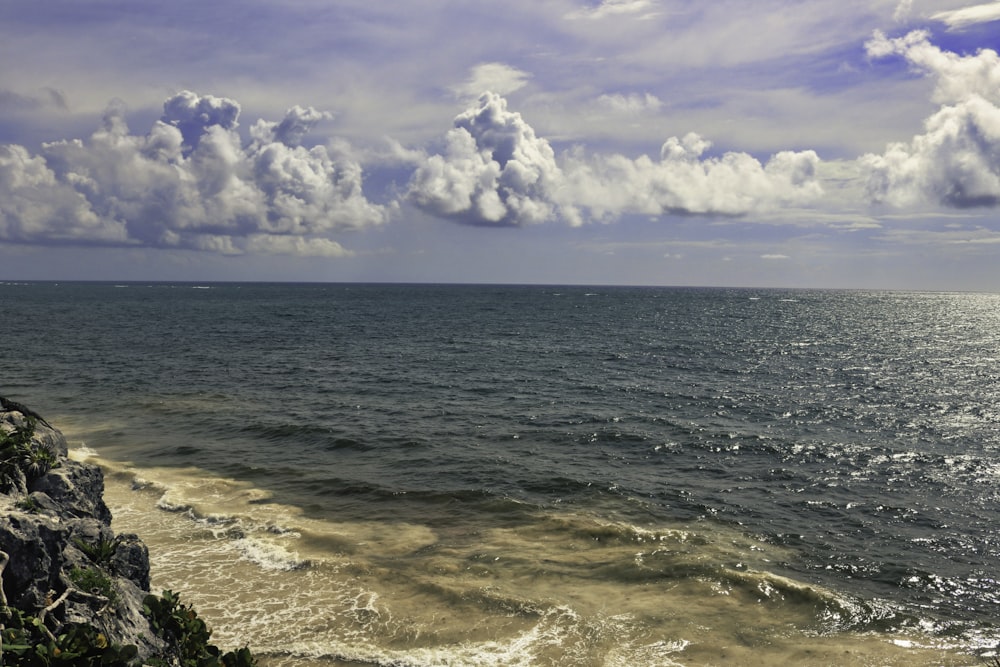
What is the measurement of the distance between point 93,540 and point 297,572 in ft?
27.3

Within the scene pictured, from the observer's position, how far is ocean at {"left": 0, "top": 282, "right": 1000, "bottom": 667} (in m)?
17.0

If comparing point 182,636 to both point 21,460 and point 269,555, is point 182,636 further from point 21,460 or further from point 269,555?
point 269,555

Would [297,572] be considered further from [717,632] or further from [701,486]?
[701,486]

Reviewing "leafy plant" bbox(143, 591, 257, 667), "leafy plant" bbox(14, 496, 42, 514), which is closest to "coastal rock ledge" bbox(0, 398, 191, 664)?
"leafy plant" bbox(14, 496, 42, 514)

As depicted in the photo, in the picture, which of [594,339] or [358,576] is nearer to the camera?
[358,576]

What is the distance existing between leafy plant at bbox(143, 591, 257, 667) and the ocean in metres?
3.86

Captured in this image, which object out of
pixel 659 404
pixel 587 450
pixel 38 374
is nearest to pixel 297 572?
pixel 587 450

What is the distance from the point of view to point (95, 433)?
35812 mm

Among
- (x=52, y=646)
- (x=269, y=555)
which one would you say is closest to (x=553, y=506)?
(x=269, y=555)

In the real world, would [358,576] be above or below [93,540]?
below

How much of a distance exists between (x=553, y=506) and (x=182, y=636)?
16.9 m

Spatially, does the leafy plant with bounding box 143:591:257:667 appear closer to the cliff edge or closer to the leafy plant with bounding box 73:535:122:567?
the cliff edge

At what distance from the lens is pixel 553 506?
85.8 feet

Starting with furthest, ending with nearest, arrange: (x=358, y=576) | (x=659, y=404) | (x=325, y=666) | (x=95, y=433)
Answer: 1. (x=659, y=404)
2. (x=95, y=433)
3. (x=358, y=576)
4. (x=325, y=666)
